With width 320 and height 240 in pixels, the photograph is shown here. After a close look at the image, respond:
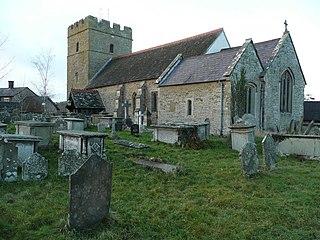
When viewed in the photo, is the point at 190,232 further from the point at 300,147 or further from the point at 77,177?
the point at 300,147

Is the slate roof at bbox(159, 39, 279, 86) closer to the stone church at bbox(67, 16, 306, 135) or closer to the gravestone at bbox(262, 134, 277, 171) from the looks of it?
the stone church at bbox(67, 16, 306, 135)

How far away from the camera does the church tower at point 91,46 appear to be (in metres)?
34.5

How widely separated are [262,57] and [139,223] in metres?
18.3

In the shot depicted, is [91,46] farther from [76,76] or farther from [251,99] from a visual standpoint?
[251,99]

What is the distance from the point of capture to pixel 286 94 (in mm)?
21312

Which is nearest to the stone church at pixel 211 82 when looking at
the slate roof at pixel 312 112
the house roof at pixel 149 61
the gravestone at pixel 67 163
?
the house roof at pixel 149 61

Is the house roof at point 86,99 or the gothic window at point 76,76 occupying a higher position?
the gothic window at point 76,76

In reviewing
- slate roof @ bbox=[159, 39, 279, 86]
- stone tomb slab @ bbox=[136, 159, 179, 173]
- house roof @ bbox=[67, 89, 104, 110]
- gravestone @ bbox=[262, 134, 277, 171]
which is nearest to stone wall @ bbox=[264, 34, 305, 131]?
slate roof @ bbox=[159, 39, 279, 86]

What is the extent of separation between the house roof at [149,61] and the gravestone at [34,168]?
17105 millimetres

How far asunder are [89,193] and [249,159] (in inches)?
188

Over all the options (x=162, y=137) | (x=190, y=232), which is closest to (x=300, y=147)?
(x=162, y=137)

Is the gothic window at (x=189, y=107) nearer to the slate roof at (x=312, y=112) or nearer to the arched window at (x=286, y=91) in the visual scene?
the arched window at (x=286, y=91)

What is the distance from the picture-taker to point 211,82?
59.5 feet

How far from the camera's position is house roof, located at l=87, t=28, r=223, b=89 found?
2480cm
